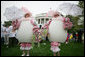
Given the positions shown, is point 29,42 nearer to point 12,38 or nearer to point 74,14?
point 74,14

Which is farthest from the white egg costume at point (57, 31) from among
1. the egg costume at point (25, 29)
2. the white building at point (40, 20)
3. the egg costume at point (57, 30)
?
the egg costume at point (25, 29)

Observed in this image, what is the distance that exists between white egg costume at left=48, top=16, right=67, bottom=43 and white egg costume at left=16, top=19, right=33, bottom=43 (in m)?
0.66

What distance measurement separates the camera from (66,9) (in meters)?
5.92

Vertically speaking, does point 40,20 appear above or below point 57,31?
below

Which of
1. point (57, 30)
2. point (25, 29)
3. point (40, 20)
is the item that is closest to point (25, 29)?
point (25, 29)

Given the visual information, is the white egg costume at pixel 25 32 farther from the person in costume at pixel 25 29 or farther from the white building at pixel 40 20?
the white building at pixel 40 20

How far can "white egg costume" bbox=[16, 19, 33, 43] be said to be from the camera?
5.84 m

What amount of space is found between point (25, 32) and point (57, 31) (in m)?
1.05

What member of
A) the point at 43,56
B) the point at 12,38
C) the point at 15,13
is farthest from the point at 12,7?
the point at 12,38

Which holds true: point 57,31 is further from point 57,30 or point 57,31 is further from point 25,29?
point 25,29

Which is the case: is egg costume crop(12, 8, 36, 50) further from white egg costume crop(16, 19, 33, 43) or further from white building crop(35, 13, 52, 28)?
white building crop(35, 13, 52, 28)

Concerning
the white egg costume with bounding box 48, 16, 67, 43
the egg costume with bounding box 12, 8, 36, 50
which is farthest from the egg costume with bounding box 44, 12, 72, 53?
the egg costume with bounding box 12, 8, 36, 50

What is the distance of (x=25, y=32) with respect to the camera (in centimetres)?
584

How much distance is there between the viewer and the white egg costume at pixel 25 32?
19.1 ft
